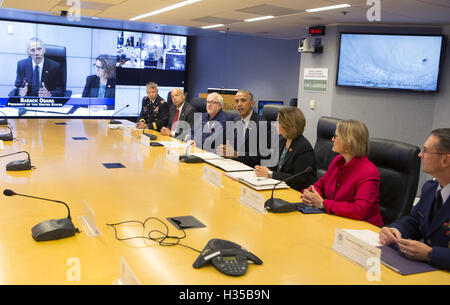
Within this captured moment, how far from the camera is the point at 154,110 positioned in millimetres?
5738

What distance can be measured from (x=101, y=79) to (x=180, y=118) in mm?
5346

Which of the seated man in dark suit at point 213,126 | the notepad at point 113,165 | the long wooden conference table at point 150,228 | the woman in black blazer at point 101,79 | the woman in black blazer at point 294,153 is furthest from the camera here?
the woman in black blazer at point 101,79

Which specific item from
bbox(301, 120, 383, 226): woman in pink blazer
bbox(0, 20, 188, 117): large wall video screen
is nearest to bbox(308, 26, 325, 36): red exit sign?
bbox(301, 120, 383, 226): woman in pink blazer

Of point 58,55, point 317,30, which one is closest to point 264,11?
point 317,30

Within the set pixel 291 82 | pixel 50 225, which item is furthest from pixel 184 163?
pixel 291 82

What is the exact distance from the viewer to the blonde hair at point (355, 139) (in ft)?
7.88

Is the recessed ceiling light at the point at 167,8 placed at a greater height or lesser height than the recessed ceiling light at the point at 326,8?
greater

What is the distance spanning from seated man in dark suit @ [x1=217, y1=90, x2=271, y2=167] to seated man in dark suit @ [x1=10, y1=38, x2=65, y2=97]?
265 inches

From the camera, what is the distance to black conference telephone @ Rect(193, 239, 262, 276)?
1.48 metres

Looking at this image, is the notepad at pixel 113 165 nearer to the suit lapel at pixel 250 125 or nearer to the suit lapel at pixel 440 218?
the suit lapel at pixel 250 125

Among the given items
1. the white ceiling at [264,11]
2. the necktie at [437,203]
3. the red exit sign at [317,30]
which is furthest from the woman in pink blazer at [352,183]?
the red exit sign at [317,30]

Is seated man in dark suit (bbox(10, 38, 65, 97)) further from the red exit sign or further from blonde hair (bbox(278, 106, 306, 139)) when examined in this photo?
blonde hair (bbox(278, 106, 306, 139))

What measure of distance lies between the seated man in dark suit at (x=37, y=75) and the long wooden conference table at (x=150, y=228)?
6.58 meters
